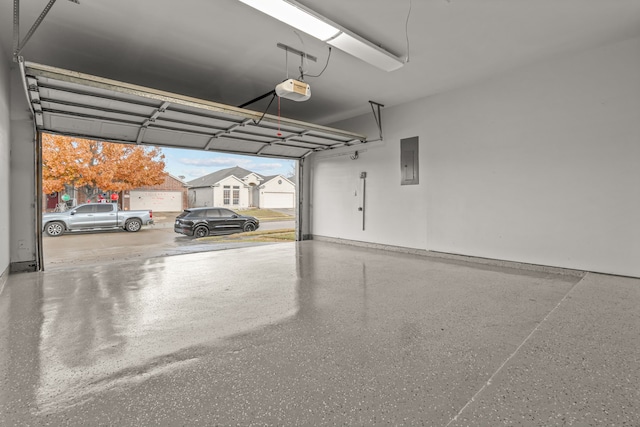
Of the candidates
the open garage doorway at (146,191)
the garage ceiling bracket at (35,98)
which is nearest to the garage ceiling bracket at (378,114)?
the open garage doorway at (146,191)

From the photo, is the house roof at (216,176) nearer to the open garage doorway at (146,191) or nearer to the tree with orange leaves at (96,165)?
the open garage doorway at (146,191)

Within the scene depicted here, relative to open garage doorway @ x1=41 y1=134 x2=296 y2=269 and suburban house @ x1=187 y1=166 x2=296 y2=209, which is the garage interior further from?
suburban house @ x1=187 y1=166 x2=296 y2=209

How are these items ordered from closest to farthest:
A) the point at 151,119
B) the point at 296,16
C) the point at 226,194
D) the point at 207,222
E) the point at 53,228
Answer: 1. the point at 296,16
2. the point at 151,119
3. the point at 53,228
4. the point at 207,222
5. the point at 226,194

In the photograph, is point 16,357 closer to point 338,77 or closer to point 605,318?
point 605,318

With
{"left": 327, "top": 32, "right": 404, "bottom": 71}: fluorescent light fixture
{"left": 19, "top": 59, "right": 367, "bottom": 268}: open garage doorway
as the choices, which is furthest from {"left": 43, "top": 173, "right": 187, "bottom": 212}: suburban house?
{"left": 327, "top": 32, "right": 404, "bottom": 71}: fluorescent light fixture

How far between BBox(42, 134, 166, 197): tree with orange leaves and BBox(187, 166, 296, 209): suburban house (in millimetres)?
1336

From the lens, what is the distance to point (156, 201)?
9.01m

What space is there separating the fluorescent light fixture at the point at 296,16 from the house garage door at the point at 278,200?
24.4ft

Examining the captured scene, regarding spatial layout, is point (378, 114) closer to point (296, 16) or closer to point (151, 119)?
point (296, 16)

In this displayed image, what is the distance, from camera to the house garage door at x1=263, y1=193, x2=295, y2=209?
1066cm

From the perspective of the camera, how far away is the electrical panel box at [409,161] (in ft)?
20.5

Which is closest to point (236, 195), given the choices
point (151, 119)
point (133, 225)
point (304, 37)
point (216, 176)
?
point (216, 176)

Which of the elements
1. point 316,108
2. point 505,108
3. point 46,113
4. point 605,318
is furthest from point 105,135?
point 605,318

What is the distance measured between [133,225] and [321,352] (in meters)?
9.00
